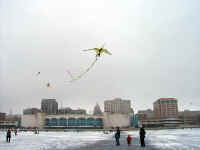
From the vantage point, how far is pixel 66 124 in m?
158

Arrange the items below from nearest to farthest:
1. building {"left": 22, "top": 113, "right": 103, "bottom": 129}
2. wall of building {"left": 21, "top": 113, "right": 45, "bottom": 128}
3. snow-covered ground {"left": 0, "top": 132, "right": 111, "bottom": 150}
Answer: snow-covered ground {"left": 0, "top": 132, "right": 111, "bottom": 150} < building {"left": 22, "top": 113, "right": 103, "bottom": 129} < wall of building {"left": 21, "top": 113, "right": 45, "bottom": 128}

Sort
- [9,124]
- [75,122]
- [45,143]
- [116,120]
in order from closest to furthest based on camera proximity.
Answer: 1. [45,143]
2. [75,122]
3. [116,120]
4. [9,124]

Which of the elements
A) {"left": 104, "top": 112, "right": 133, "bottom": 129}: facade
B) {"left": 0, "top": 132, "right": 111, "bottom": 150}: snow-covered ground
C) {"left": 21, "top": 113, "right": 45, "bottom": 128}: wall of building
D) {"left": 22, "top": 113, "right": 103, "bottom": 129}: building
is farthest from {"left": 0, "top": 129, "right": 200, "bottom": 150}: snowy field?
{"left": 21, "top": 113, "right": 45, "bottom": 128}: wall of building

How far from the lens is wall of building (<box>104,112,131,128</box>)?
162100 millimetres

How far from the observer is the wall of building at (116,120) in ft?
532

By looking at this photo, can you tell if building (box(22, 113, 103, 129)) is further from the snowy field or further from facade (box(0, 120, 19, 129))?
the snowy field

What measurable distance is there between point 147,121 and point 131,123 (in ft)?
56.5

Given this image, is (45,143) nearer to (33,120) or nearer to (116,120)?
(116,120)

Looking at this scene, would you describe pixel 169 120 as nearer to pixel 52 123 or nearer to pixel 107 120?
pixel 107 120

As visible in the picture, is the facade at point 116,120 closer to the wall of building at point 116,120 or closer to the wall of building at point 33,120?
the wall of building at point 116,120

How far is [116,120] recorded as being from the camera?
165 metres

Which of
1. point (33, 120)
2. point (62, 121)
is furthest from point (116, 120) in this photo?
point (33, 120)

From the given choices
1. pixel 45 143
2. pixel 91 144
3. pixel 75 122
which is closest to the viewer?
pixel 91 144

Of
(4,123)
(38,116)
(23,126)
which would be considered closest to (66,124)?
(38,116)
